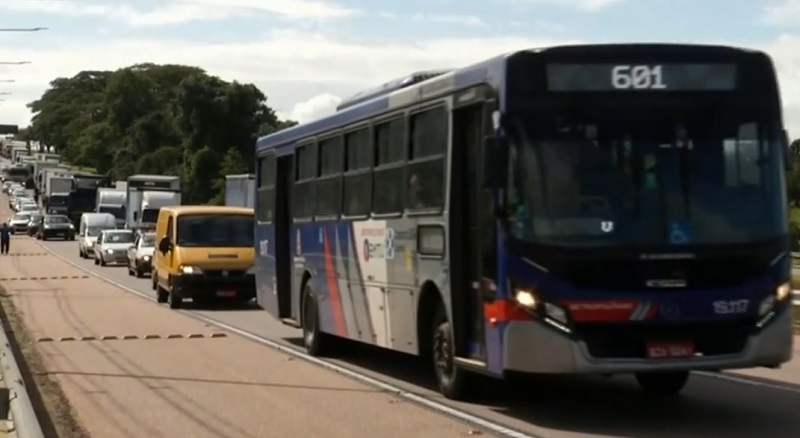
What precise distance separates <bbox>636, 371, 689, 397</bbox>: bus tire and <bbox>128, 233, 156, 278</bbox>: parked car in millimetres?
33321

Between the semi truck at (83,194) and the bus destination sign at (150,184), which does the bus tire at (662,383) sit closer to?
the bus destination sign at (150,184)

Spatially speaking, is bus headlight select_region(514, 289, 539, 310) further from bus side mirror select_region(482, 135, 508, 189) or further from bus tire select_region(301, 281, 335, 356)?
bus tire select_region(301, 281, 335, 356)

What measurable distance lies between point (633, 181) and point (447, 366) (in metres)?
2.80

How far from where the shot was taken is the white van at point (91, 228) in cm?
6425

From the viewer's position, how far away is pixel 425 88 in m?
14.6

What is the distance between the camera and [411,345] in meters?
15.1

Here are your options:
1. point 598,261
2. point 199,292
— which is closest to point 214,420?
point 598,261

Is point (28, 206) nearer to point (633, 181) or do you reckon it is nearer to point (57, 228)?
point (57, 228)

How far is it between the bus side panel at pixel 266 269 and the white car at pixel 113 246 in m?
34.4

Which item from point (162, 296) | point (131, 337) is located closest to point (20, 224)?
point (162, 296)

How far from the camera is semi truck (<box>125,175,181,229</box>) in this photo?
64500 mm

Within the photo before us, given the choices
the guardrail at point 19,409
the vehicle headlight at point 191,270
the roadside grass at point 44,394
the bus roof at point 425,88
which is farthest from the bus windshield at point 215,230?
the guardrail at point 19,409

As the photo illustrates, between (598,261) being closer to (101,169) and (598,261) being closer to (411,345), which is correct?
(411,345)

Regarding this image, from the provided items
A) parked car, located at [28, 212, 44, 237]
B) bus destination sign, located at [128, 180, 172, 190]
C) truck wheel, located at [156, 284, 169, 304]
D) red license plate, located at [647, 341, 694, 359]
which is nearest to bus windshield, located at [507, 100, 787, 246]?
red license plate, located at [647, 341, 694, 359]
